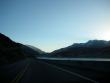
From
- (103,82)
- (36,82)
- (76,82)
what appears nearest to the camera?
(103,82)

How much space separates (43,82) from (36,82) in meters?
0.56

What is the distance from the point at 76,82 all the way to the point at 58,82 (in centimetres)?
119

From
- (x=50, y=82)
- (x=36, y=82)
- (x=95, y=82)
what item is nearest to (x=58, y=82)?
(x=50, y=82)

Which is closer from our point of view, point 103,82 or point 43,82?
point 103,82

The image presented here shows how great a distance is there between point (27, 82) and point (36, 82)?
72 centimetres

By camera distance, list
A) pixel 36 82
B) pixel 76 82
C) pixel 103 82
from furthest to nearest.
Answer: pixel 36 82 < pixel 76 82 < pixel 103 82

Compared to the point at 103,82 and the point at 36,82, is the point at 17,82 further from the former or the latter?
the point at 103,82

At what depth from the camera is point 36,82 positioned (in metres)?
15.0

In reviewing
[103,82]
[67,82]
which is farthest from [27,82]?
[103,82]

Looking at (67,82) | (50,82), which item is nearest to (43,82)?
(50,82)

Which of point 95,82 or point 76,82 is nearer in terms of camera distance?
point 95,82

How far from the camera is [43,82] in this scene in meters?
14.7

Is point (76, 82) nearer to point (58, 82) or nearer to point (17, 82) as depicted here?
point (58, 82)

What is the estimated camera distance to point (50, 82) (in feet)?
47.5
